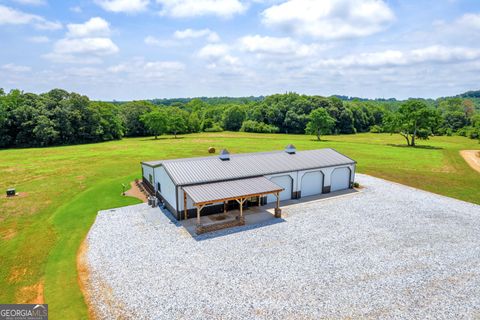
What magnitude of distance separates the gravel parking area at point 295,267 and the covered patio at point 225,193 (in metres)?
0.89

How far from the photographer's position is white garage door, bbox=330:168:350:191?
2892 centimetres

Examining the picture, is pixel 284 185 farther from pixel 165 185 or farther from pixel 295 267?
pixel 295 267

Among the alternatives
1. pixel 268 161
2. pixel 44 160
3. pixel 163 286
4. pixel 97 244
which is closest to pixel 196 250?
pixel 163 286

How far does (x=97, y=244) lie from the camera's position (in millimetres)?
17656

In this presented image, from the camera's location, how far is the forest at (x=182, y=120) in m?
65.1

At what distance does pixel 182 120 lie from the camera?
89375mm

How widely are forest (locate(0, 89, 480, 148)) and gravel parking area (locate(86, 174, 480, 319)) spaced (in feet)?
162

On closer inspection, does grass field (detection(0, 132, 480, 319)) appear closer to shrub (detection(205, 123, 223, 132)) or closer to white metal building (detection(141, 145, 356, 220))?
white metal building (detection(141, 145, 356, 220))

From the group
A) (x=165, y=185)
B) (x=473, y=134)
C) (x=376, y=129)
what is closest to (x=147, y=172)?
(x=165, y=185)

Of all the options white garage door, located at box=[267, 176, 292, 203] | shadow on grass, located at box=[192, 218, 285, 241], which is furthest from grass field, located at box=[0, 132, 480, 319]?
white garage door, located at box=[267, 176, 292, 203]

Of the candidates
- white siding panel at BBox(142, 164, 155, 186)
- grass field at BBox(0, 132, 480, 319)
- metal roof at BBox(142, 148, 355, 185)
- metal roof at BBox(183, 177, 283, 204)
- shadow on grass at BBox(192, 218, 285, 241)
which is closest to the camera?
grass field at BBox(0, 132, 480, 319)

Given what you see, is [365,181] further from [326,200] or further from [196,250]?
[196,250]

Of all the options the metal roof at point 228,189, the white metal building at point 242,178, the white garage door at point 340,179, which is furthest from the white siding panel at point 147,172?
the white garage door at point 340,179

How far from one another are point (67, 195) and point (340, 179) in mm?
27591
